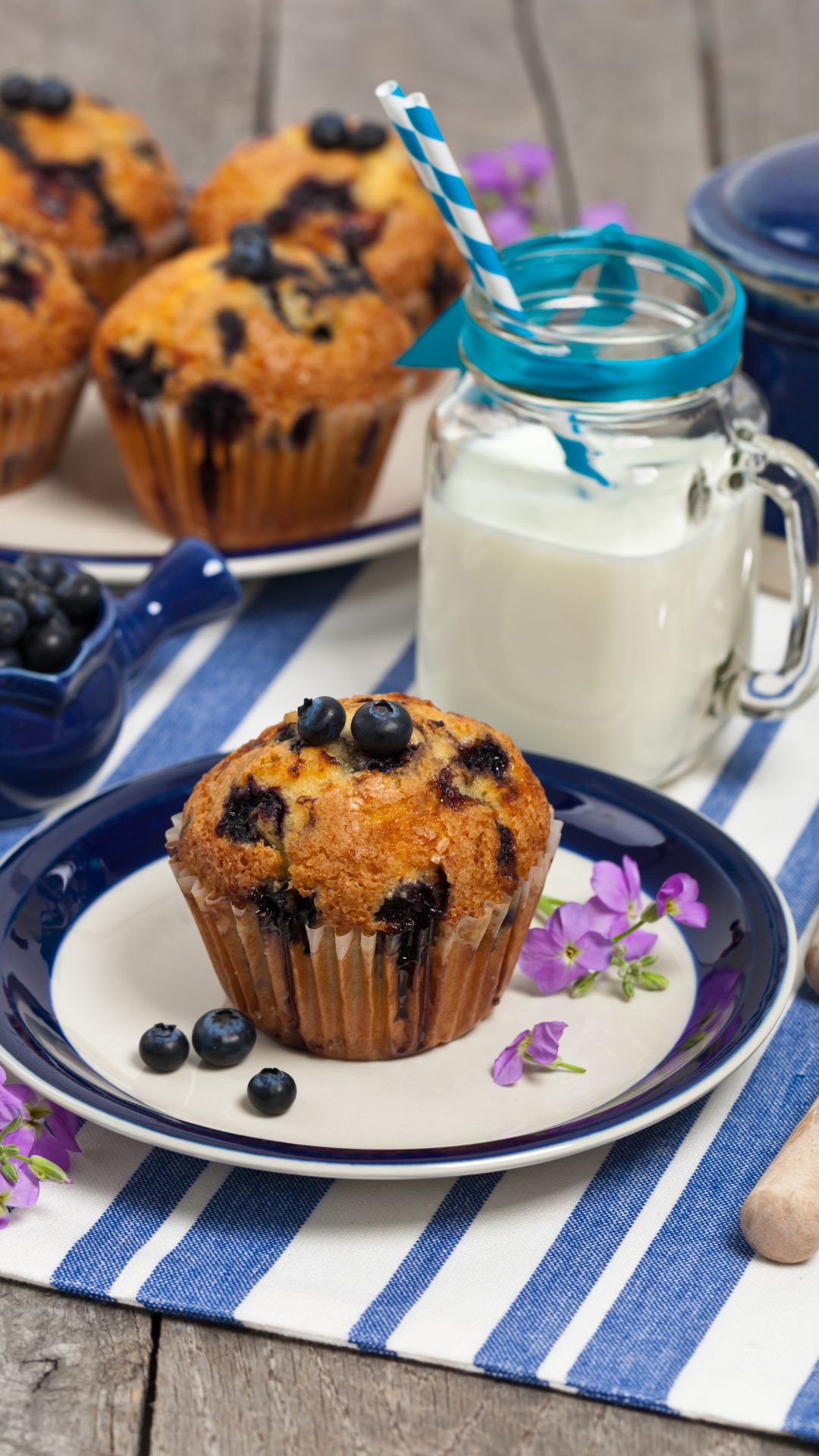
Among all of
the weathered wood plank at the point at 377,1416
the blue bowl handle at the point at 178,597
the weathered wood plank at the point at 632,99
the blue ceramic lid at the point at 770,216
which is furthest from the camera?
the weathered wood plank at the point at 632,99

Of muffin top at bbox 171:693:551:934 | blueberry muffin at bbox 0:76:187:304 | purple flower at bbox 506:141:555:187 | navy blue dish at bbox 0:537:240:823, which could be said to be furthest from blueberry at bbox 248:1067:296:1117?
purple flower at bbox 506:141:555:187

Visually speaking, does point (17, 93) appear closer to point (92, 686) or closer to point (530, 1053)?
point (92, 686)

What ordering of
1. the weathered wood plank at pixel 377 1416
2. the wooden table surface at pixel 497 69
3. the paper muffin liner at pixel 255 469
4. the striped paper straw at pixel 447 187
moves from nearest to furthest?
the weathered wood plank at pixel 377 1416
the striped paper straw at pixel 447 187
the paper muffin liner at pixel 255 469
the wooden table surface at pixel 497 69

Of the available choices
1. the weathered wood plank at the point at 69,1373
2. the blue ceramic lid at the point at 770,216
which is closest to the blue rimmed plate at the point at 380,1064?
the weathered wood plank at the point at 69,1373

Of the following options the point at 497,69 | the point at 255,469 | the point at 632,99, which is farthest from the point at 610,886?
the point at 497,69

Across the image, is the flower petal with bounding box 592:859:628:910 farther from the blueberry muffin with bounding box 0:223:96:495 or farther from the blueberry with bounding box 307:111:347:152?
the blueberry with bounding box 307:111:347:152

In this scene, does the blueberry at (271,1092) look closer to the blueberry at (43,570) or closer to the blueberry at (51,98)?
the blueberry at (43,570)

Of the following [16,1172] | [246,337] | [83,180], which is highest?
[246,337]
